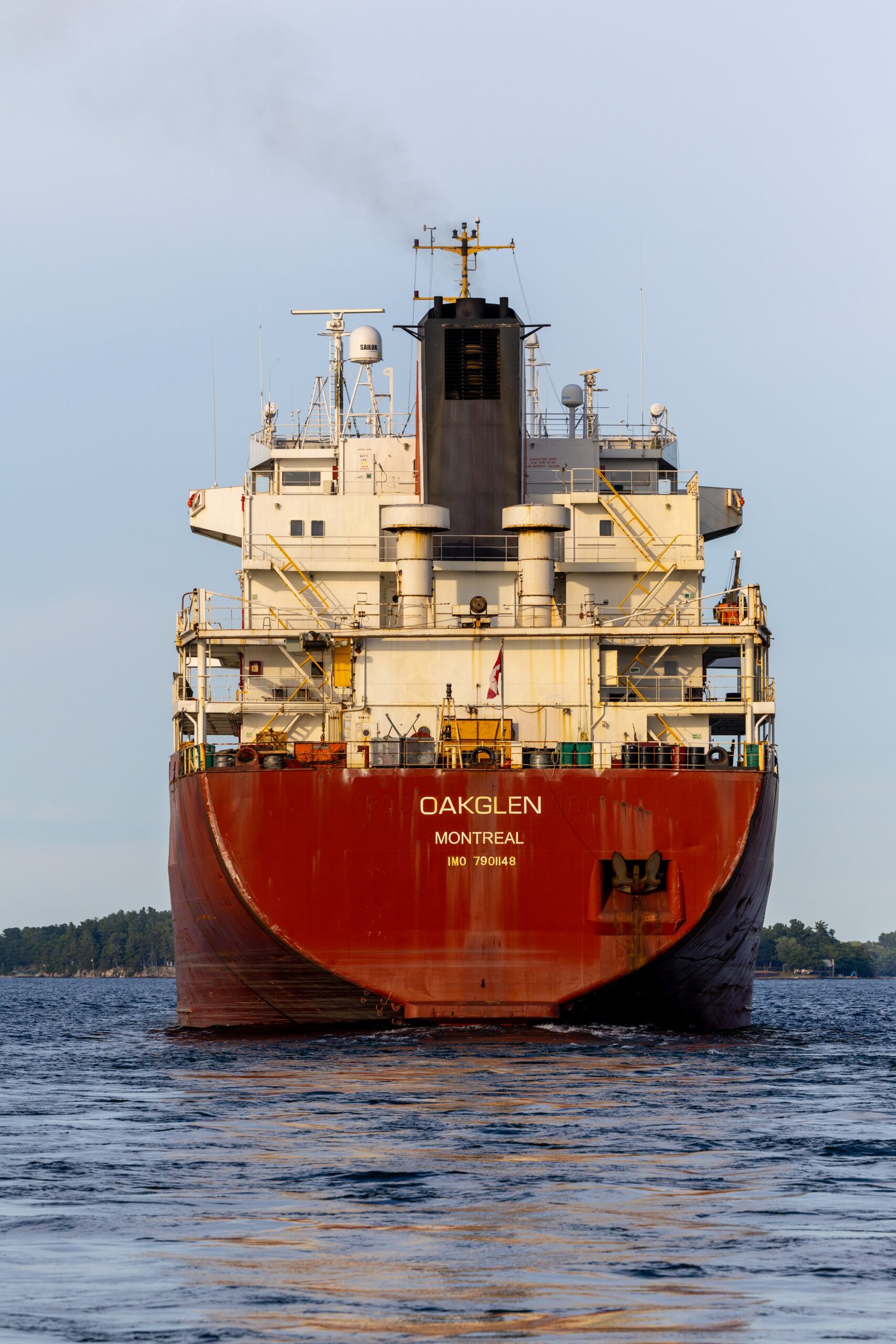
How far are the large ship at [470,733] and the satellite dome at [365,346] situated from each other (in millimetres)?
2418

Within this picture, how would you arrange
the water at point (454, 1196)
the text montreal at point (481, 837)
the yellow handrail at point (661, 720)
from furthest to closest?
the yellow handrail at point (661, 720)
the text montreal at point (481, 837)
the water at point (454, 1196)

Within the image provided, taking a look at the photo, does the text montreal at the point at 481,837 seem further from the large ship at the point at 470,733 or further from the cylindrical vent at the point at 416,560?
the cylindrical vent at the point at 416,560

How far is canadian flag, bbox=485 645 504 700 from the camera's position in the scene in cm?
3434

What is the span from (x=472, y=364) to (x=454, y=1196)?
79.6ft

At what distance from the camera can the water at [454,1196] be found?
11875 millimetres

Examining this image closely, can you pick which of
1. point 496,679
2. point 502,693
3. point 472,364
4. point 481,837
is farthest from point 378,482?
point 481,837

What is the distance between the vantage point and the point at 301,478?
42.8 meters

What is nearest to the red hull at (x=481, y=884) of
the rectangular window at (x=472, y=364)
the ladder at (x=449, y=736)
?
the ladder at (x=449, y=736)

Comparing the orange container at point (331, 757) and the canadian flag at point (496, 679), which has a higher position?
the canadian flag at point (496, 679)

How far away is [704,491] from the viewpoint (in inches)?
1679

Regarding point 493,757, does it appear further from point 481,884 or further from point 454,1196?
point 454,1196

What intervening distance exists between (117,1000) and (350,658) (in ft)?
183

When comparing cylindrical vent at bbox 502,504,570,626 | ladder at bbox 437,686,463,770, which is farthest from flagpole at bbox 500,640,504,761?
cylindrical vent at bbox 502,504,570,626

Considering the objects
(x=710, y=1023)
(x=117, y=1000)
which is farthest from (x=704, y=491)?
(x=117, y=1000)
